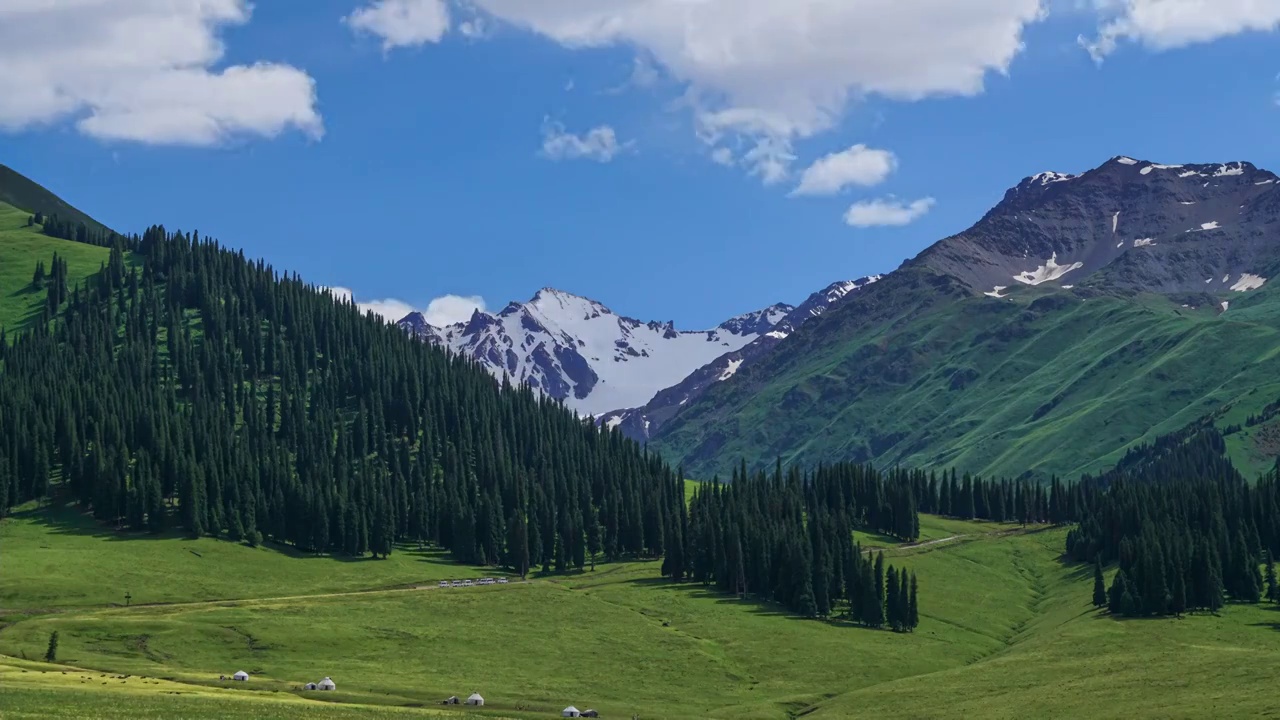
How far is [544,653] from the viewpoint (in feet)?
498

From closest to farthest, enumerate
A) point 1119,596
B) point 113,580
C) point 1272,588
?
1. point 113,580
2. point 1119,596
3. point 1272,588

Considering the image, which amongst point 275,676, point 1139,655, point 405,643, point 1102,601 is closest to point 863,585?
point 1102,601

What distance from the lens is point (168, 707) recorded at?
91812 millimetres

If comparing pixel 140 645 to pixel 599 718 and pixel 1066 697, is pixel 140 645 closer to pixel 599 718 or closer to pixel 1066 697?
pixel 599 718

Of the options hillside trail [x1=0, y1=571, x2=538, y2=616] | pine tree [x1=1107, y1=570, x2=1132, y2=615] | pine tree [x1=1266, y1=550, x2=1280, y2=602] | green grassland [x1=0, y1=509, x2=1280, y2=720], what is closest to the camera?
green grassland [x1=0, y1=509, x2=1280, y2=720]

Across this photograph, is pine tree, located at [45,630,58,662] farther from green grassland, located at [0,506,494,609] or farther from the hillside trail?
green grassland, located at [0,506,494,609]

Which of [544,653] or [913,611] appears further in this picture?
[913,611]

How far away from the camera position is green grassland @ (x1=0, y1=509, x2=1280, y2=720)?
114938 mm

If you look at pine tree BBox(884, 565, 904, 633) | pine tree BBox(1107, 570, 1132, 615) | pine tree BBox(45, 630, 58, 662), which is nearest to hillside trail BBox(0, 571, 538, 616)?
pine tree BBox(45, 630, 58, 662)

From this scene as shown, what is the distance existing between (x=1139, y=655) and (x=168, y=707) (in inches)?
3921

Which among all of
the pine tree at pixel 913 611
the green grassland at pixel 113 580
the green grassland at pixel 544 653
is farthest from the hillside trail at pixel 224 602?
the pine tree at pixel 913 611

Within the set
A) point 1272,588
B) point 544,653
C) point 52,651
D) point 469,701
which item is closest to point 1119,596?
point 1272,588

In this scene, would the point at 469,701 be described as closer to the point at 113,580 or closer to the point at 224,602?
the point at 224,602

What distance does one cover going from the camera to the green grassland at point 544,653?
4525 inches
